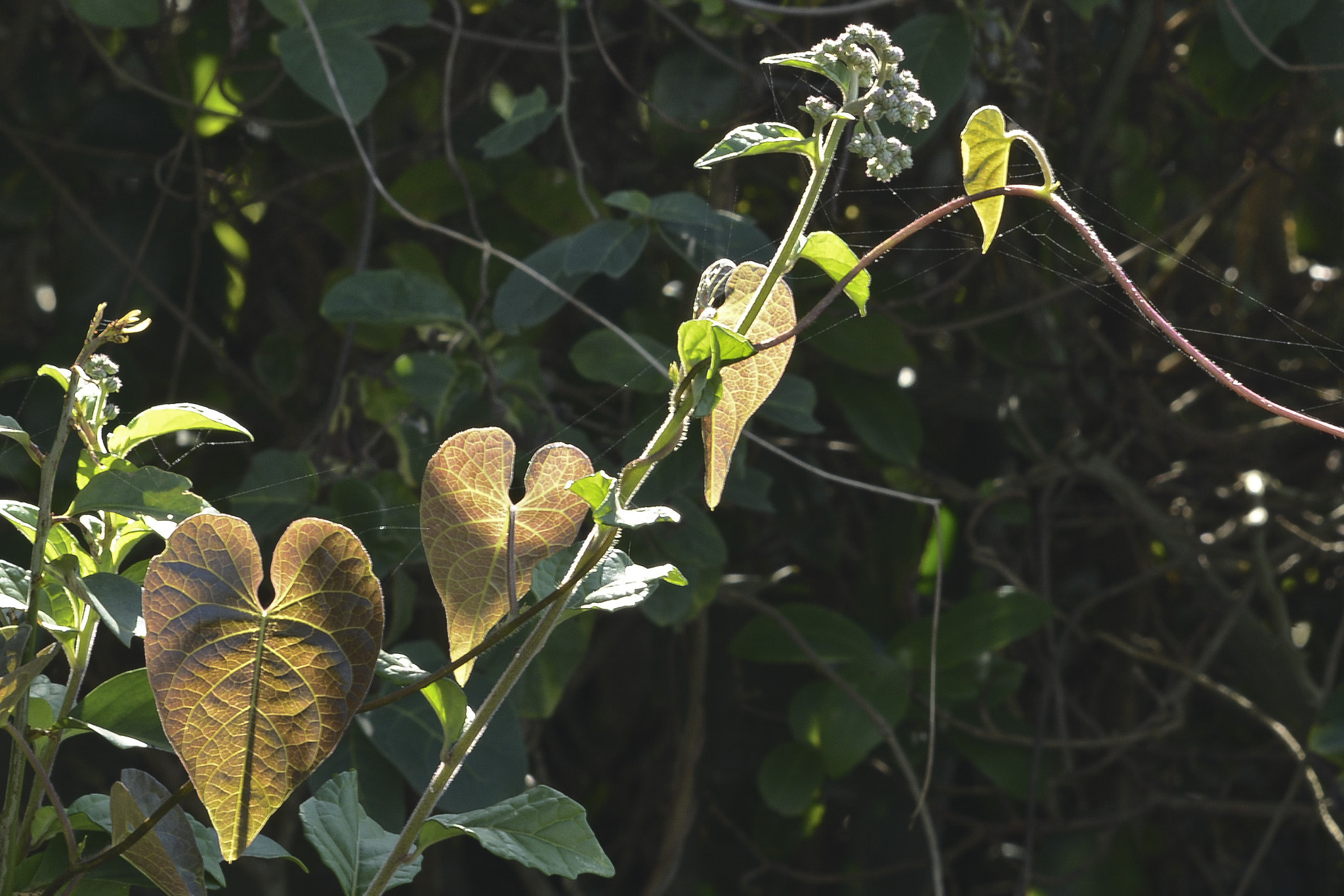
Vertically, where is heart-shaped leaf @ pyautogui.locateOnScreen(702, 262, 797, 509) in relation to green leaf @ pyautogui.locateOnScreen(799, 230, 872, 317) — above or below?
below

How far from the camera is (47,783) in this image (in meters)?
0.27

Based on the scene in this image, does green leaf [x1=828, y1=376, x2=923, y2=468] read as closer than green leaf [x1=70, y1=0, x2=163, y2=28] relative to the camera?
No

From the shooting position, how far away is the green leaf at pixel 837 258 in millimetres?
291

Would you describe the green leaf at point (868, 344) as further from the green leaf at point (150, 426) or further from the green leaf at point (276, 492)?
the green leaf at point (150, 426)

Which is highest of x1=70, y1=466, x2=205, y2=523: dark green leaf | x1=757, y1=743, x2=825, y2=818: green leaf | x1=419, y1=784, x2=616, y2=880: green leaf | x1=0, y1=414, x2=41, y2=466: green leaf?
x1=0, y1=414, x2=41, y2=466: green leaf

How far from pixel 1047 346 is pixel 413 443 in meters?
0.60

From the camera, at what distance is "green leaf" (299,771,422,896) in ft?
1.01

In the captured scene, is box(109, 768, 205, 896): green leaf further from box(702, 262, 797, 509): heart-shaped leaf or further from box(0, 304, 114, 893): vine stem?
box(702, 262, 797, 509): heart-shaped leaf

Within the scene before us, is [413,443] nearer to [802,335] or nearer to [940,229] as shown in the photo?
[802,335]

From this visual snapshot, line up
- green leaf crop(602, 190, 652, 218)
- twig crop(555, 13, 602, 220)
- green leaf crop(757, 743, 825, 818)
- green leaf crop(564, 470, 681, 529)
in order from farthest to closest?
green leaf crop(757, 743, 825, 818)
twig crop(555, 13, 602, 220)
green leaf crop(602, 190, 652, 218)
green leaf crop(564, 470, 681, 529)

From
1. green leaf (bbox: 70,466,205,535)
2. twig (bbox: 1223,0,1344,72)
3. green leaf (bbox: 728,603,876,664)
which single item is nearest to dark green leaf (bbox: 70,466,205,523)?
green leaf (bbox: 70,466,205,535)

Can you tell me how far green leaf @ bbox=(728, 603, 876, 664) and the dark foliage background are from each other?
44mm

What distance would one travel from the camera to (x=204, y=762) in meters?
0.25

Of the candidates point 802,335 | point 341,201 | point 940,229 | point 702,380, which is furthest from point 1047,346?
point 702,380
